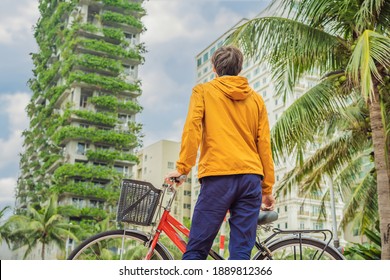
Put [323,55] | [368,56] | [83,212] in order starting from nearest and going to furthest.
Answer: [368,56]
[323,55]
[83,212]

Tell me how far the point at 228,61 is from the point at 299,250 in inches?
44.6

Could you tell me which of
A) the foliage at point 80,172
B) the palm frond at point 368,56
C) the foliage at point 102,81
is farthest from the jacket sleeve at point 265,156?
the foliage at point 102,81

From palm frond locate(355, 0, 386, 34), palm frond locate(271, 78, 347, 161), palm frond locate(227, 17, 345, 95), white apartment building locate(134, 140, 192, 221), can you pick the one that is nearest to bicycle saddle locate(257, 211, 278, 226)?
palm frond locate(355, 0, 386, 34)

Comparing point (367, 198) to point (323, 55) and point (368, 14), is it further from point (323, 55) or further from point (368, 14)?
point (368, 14)

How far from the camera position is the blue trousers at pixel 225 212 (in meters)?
2.90

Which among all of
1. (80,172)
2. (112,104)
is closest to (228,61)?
(80,172)

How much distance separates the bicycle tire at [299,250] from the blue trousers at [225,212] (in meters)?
0.31

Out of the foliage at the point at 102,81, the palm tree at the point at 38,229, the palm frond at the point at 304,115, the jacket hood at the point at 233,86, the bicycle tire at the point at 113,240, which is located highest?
the foliage at the point at 102,81

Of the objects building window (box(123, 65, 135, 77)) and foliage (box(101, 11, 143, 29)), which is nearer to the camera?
building window (box(123, 65, 135, 77))

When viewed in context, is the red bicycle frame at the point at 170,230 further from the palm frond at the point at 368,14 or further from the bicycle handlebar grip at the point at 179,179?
the palm frond at the point at 368,14

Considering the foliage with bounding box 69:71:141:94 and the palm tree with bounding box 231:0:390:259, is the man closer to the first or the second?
the palm tree with bounding box 231:0:390:259

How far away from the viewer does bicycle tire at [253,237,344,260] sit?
10.5 ft

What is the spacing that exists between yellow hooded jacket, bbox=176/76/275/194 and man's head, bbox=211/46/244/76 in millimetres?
57

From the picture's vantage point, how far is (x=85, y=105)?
53.8 metres
